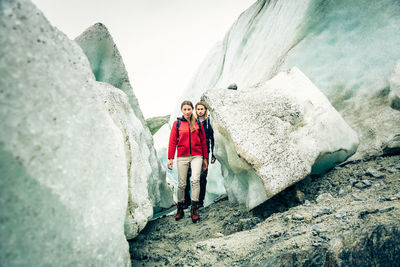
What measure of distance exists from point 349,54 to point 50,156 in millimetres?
4840

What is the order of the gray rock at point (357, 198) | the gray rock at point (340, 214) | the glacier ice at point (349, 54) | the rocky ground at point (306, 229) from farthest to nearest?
the glacier ice at point (349, 54)
the gray rock at point (357, 198)
the gray rock at point (340, 214)
the rocky ground at point (306, 229)

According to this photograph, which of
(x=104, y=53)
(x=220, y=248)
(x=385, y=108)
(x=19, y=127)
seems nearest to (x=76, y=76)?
(x=19, y=127)

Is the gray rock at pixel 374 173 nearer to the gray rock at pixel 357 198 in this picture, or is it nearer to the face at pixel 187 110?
the gray rock at pixel 357 198

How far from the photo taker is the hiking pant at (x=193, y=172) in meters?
3.63

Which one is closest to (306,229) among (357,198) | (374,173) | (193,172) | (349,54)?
(357,198)

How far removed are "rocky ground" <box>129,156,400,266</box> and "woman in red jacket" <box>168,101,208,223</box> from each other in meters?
0.42

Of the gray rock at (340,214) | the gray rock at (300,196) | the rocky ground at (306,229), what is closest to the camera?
the rocky ground at (306,229)

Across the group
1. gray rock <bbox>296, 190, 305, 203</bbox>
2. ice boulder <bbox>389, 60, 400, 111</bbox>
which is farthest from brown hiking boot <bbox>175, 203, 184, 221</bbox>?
ice boulder <bbox>389, 60, 400, 111</bbox>

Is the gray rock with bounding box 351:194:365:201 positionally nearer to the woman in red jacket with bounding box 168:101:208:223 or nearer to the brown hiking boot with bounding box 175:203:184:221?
the woman in red jacket with bounding box 168:101:208:223

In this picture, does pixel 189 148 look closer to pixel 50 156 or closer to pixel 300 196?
pixel 300 196

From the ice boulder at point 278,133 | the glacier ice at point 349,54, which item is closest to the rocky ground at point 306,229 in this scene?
the ice boulder at point 278,133

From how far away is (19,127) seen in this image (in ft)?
3.96

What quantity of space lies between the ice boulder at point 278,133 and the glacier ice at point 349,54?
48 centimetres

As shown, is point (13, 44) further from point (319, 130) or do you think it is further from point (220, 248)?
point (319, 130)
